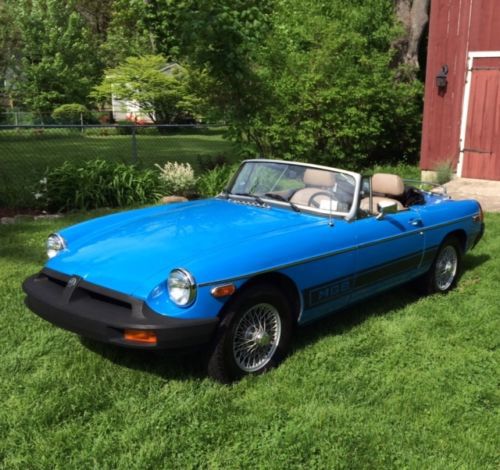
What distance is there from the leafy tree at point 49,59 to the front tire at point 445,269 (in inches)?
1305

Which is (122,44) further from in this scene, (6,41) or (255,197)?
(255,197)

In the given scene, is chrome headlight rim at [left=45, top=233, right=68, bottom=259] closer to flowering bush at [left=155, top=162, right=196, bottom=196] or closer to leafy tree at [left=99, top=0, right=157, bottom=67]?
flowering bush at [left=155, top=162, right=196, bottom=196]

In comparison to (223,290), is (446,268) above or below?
below

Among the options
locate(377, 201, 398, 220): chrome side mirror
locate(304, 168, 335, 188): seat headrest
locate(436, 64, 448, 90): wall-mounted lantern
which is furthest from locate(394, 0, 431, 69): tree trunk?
locate(377, 201, 398, 220): chrome side mirror

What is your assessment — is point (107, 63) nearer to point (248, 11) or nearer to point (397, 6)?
point (397, 6)

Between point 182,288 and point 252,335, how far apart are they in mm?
653

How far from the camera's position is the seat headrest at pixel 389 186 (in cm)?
532

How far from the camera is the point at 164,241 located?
12.8 feet

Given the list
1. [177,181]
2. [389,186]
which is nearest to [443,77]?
[177,181]

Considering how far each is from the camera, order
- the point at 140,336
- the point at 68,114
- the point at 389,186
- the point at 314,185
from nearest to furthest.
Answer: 1. the point at 140,336
2. the point at 314,185
3. the point at 389,186
4. the point at 68,114

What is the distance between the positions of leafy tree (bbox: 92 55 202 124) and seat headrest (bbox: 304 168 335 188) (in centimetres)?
2832

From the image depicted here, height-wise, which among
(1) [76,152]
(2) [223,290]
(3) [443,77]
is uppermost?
(3) [443,77]

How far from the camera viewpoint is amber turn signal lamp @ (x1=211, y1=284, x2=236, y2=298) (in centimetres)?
343

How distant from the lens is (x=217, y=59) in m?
10.4
